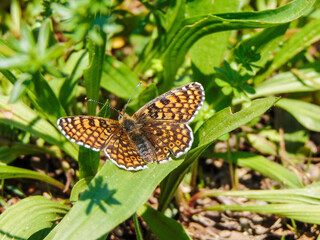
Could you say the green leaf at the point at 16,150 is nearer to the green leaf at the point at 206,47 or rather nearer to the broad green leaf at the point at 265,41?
the green leaf at the point at 206,47

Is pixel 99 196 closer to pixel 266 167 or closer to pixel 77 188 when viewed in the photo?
pixel 77 188

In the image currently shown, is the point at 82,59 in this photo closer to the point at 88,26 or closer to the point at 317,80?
the point at 88,26

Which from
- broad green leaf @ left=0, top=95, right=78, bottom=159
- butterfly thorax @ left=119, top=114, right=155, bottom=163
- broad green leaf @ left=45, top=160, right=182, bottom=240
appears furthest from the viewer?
broad green leaf @ left=0, top=95, right=78, bottom=159

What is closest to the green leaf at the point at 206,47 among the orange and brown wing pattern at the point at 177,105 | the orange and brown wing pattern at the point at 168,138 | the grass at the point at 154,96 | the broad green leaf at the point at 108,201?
the grass at the point at 154,96

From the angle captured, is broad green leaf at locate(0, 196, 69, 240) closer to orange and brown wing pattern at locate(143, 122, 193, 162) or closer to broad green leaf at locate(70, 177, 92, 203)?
broad green leaf at locate(70, 177, 92, 203)

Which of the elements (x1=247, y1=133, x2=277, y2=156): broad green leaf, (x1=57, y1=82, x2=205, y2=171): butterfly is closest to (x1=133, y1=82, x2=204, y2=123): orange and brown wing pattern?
(x1=57, y1=82, x2=205, y2=171): butterfly

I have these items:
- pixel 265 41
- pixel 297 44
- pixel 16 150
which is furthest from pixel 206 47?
pixel 16 150

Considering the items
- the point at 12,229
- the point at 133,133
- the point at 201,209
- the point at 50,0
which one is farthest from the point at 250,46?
the point at 12,229
